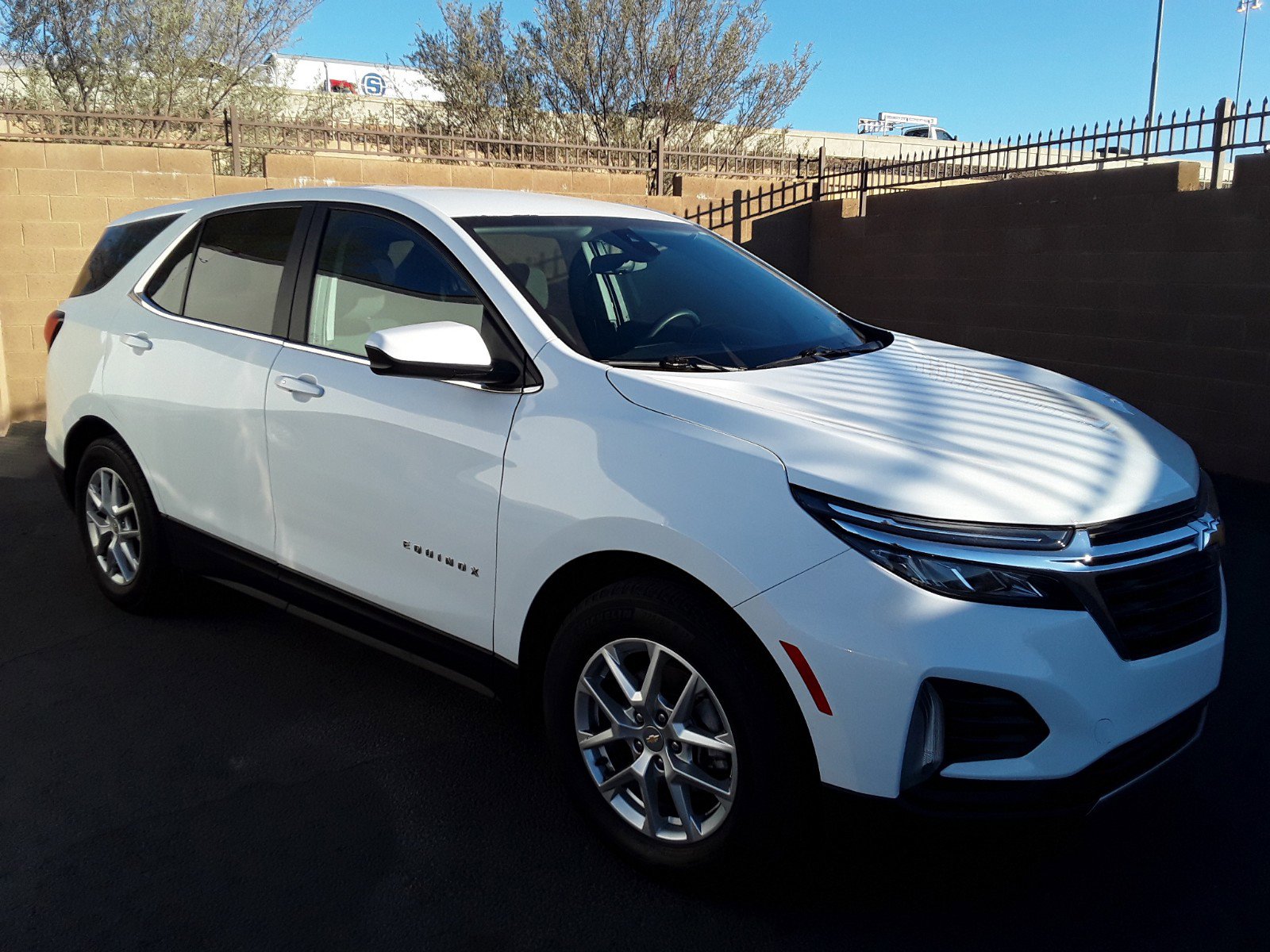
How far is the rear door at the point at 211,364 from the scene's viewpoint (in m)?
3.59

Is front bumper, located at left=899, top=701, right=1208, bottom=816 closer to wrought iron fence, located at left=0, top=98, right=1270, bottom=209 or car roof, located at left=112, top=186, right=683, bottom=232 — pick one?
car roof, located at left=112, top=186, right=683, bottom=232

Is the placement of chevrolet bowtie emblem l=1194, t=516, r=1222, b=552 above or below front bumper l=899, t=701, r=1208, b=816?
above

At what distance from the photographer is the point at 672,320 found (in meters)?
3.27

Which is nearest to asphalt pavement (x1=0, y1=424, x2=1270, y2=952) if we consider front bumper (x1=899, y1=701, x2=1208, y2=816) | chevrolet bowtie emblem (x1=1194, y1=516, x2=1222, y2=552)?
front bumper (x1=899, y1=701, x2=1208, y2=816)

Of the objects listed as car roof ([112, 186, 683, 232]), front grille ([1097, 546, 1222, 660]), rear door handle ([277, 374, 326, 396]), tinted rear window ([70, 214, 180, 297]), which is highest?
car roof ([112, 186, 683, 232])

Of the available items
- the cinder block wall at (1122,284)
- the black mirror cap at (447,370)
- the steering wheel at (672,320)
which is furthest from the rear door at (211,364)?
the cinder block wall at (1122,284)

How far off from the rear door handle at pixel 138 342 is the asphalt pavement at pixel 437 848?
125cm

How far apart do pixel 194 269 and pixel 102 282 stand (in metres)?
0.74

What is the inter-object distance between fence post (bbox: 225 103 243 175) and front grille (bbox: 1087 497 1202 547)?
9.44 metres

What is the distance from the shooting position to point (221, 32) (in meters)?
15.8

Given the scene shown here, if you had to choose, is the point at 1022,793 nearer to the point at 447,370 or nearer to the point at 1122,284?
the point at 447,370

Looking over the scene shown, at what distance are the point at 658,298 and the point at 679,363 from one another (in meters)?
0.53

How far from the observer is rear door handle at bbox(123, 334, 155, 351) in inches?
160

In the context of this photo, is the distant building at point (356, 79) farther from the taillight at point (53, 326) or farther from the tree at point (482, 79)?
the taillight at point (53, 326)
